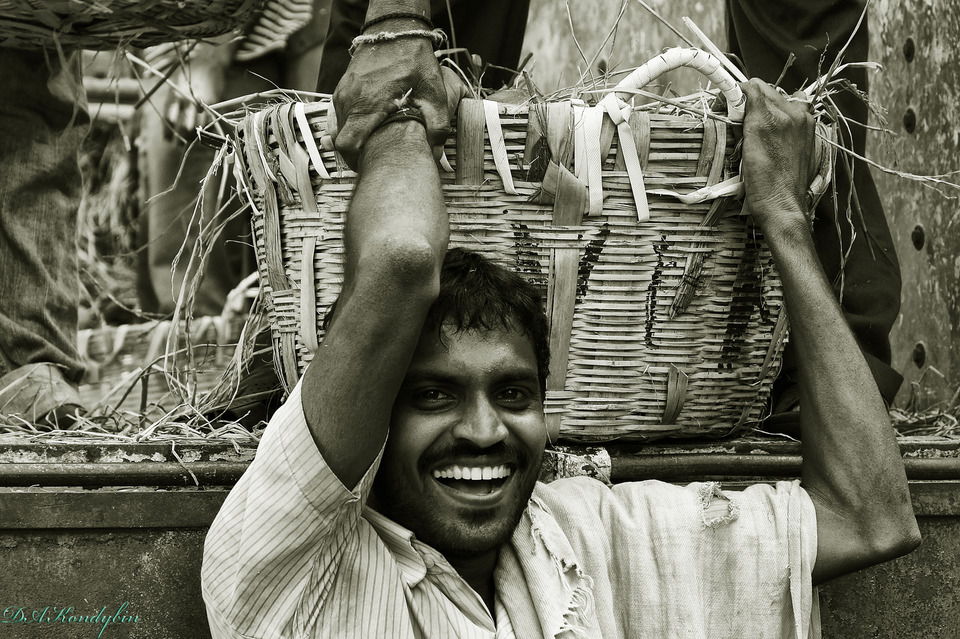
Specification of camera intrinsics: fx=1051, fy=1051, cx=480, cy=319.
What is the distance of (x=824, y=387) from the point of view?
172 cm

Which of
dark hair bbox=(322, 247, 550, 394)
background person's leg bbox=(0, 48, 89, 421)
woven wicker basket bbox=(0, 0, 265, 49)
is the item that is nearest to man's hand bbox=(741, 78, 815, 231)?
dark hair bbox=(322, 247, 550, 394)

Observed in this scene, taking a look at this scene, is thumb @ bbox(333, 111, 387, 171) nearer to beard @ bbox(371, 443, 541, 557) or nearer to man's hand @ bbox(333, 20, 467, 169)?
man's hand @ bbox(333, 20, 467, 169)

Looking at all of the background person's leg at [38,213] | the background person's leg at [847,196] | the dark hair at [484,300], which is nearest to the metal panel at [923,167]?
the background person's leg at [847,196]

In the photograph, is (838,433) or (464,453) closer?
(464,453)

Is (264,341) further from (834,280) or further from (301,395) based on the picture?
(834,280)

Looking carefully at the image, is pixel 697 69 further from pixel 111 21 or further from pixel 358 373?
pixel 111 21

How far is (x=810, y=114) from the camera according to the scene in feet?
5.60

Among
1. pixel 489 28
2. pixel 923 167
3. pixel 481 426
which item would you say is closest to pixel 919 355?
pixel 923 167

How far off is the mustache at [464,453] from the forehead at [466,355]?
10 centimetres

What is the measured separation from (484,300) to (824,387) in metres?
0.60

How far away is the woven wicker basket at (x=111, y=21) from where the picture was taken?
2111 mm

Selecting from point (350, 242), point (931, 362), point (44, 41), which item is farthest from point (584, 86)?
point (931, 362)

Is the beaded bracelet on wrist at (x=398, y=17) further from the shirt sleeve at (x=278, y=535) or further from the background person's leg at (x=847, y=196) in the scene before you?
the background person's leg at (x=847, y=196)

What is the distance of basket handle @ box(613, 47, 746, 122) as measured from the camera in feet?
5.34
